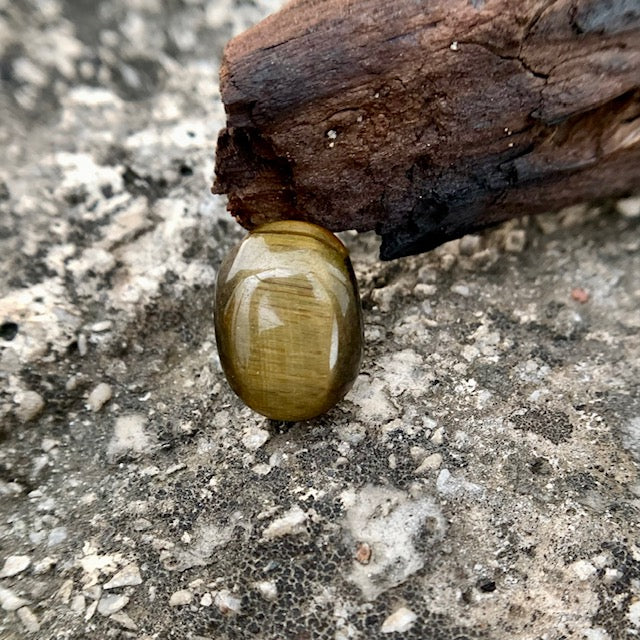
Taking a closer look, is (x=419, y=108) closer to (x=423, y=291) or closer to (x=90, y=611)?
(x=423, y=291)

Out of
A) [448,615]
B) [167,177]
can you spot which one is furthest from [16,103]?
[448,615]

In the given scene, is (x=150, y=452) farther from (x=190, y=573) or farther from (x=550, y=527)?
(x=550, y=527)

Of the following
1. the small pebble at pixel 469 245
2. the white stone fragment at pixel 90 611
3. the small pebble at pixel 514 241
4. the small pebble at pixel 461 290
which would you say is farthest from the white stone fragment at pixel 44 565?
the small pebble at pixel 514 241

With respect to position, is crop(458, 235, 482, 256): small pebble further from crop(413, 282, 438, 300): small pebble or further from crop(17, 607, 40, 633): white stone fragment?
crop(17, 607, 40, 633): white stone fragment

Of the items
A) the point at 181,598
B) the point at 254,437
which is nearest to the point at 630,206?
the point at 254,437

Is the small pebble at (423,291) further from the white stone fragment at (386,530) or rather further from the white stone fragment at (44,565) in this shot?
the white stone fragment at (44,565)

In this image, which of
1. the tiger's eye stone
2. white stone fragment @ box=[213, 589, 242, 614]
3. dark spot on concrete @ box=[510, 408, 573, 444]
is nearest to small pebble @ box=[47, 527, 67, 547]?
white stone fragment @ box=[213, 589, 242, 614]
